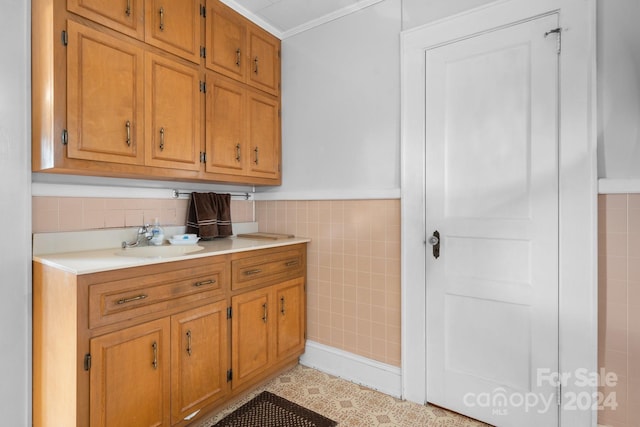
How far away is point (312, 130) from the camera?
8.36 feet

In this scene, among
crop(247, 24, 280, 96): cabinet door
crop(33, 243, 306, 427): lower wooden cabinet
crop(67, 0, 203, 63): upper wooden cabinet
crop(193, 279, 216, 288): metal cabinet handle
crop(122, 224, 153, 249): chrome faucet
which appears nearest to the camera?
crop(33, 243, 306, 427): lower wooden cabinet

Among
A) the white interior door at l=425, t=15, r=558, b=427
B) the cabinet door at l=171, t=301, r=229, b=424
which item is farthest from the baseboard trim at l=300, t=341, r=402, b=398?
the cabinet door at l=171, t=301, r=229, b=424

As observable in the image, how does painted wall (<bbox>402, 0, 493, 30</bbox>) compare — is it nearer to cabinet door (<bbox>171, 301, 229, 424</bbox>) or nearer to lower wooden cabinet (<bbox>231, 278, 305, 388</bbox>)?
lower wooden cabinet (<bbox>231, 278, 305, 388</bbox>)

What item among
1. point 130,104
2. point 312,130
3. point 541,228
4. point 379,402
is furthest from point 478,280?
point 130,104

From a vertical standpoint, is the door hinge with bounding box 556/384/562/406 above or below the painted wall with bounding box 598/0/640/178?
below

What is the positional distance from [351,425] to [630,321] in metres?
1.43

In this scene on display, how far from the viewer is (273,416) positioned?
1.92 m

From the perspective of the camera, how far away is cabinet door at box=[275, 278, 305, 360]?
7.58 feet

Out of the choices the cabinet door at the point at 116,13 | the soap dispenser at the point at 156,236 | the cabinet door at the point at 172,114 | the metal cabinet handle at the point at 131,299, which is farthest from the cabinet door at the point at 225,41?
the metal cabinet handle at the point at 131,299

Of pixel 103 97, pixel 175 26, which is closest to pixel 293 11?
pixel 175 26

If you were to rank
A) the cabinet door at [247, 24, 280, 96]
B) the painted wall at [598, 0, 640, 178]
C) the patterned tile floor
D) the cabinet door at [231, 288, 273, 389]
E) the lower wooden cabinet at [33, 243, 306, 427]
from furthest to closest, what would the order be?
the cabinet door at [247, 24, 280, 96]
the cabinet door at [231, 288, 273, 389]
the patterned tile floor
the painted wall at [598, 0, 640, 178]
the lower wooden cabinet at [33, 243, 306, 427]

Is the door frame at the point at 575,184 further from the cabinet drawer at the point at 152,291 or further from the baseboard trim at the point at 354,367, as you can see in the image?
the cabinet drawer at the point at 152,291

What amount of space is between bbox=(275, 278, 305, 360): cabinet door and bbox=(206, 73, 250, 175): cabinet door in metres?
0.87

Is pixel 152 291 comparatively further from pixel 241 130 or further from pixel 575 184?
pixel 575 184
